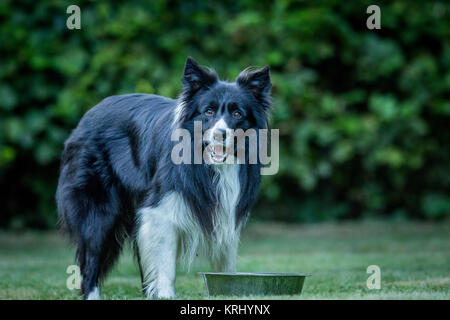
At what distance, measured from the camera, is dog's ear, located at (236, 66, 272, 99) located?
5.90 metres

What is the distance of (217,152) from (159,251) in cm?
97

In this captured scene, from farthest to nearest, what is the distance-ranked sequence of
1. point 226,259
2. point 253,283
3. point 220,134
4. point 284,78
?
point 284,78 < point 226,259 < point 220,134 < point 253,283

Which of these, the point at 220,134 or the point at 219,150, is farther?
the point at 219,150

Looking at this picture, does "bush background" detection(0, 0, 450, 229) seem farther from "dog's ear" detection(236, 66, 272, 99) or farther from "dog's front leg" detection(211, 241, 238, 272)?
"dog's front leg" detection(211, 241, 238, 272)

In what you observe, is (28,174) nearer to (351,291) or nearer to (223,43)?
(223,43)

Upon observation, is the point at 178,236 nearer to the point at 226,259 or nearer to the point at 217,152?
the point at 226,259

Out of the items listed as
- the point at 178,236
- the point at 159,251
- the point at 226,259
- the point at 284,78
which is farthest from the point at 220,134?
the point at 284,78

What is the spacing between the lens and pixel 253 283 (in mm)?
5242

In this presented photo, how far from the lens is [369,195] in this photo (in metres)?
13.4

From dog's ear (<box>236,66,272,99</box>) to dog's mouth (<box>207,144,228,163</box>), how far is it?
2.11 ft

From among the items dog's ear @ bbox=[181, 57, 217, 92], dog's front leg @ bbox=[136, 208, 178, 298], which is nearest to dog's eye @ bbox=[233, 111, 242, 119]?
dog's ear @ bbox=[181, 57, 217, 92]

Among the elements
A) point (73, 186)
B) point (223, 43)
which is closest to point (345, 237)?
point (223, 43)

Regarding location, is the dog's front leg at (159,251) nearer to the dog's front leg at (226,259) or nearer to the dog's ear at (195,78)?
the dog's front leg at (226,259)

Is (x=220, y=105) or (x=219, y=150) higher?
(x=220, y=105)
